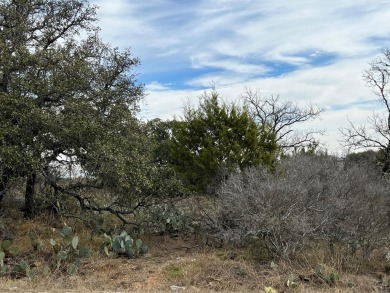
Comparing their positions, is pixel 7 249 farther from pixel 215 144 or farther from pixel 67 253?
pixel 215 144

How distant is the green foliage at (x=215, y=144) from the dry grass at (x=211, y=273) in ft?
14.7

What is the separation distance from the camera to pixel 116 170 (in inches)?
418

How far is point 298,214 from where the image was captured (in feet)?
31.6

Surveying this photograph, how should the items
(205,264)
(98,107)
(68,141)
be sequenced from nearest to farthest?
(205,264), (68,141), (98,107)

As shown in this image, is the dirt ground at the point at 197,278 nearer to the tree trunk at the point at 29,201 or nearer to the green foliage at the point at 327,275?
the green foliage at the point at 327,275

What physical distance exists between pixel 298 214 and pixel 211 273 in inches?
86.8

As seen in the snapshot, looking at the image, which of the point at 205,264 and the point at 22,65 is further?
the point at 22,65

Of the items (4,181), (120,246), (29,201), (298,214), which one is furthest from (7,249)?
(298,214)

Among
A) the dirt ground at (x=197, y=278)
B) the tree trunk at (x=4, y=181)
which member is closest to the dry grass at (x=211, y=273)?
the dirt ground at (x=197, y=278)

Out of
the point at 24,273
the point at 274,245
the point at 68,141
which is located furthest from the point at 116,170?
the point at 274,245

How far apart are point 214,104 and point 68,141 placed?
21.9ft

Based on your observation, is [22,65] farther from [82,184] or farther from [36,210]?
[36,210]

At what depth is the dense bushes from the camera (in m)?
9.40

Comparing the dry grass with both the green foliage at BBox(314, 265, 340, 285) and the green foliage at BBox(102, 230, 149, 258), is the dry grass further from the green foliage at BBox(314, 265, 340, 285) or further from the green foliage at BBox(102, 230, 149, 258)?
the green foliage at BBox(102, 230, 149, 258)
